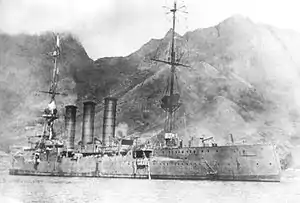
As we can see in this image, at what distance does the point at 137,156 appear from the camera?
1347cm

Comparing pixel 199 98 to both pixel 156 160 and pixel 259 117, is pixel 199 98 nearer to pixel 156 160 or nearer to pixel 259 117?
pixel 259 117

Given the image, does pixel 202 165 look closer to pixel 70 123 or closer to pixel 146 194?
pixel 146 194

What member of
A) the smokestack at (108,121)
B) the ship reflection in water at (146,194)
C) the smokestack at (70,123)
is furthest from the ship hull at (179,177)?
the ship reflection in water at (146,194)

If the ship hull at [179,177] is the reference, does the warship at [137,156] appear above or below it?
above

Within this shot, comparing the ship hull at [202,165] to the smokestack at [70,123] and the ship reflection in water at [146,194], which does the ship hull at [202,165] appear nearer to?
the ship reflection in water at [146,194]

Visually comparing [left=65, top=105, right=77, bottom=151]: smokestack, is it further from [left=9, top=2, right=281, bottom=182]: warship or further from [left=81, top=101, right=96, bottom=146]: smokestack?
[left=81, top=101, right=96, bottom=146]: smokestack

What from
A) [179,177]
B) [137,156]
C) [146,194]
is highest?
[137,156]

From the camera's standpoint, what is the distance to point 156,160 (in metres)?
12.7

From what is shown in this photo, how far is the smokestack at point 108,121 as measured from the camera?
1538 cm

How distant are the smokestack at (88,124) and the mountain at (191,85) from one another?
1.81 ft

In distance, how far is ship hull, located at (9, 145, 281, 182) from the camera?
11.4m

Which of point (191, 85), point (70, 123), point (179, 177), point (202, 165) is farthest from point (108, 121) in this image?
point (191, 85)

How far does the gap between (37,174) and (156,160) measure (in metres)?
5.14

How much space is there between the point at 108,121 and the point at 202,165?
4.80m
